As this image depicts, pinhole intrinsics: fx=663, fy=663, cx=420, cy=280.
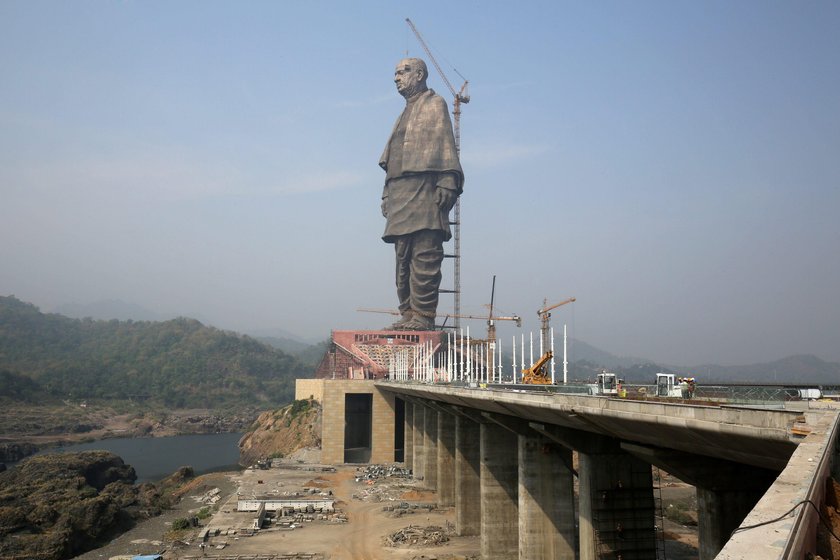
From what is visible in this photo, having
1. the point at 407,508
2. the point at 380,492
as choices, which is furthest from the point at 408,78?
the point at 407,508

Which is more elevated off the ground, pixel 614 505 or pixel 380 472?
pixel 614 505

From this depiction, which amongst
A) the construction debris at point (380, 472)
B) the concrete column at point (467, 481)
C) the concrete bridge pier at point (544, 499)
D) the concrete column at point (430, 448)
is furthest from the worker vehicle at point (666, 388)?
the construction debris at point (380, 472)

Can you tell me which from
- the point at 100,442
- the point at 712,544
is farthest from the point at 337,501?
the point at 100,442

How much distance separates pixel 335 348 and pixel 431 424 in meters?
60.4

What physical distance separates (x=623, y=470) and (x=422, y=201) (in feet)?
306

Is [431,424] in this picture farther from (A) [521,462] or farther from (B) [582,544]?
(B) [582,544]

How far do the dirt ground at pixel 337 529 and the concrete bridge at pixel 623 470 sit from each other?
3.69m

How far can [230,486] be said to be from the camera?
67.8 meters

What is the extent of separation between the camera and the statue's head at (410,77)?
395 ft

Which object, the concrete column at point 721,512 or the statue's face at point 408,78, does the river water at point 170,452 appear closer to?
the statue's face at point 408,78

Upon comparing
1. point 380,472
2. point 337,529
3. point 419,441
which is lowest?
point 337,529

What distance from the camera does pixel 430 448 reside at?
195 ft

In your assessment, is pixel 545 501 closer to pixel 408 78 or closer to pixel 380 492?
pixel 380 492

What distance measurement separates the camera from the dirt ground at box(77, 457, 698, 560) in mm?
38281
